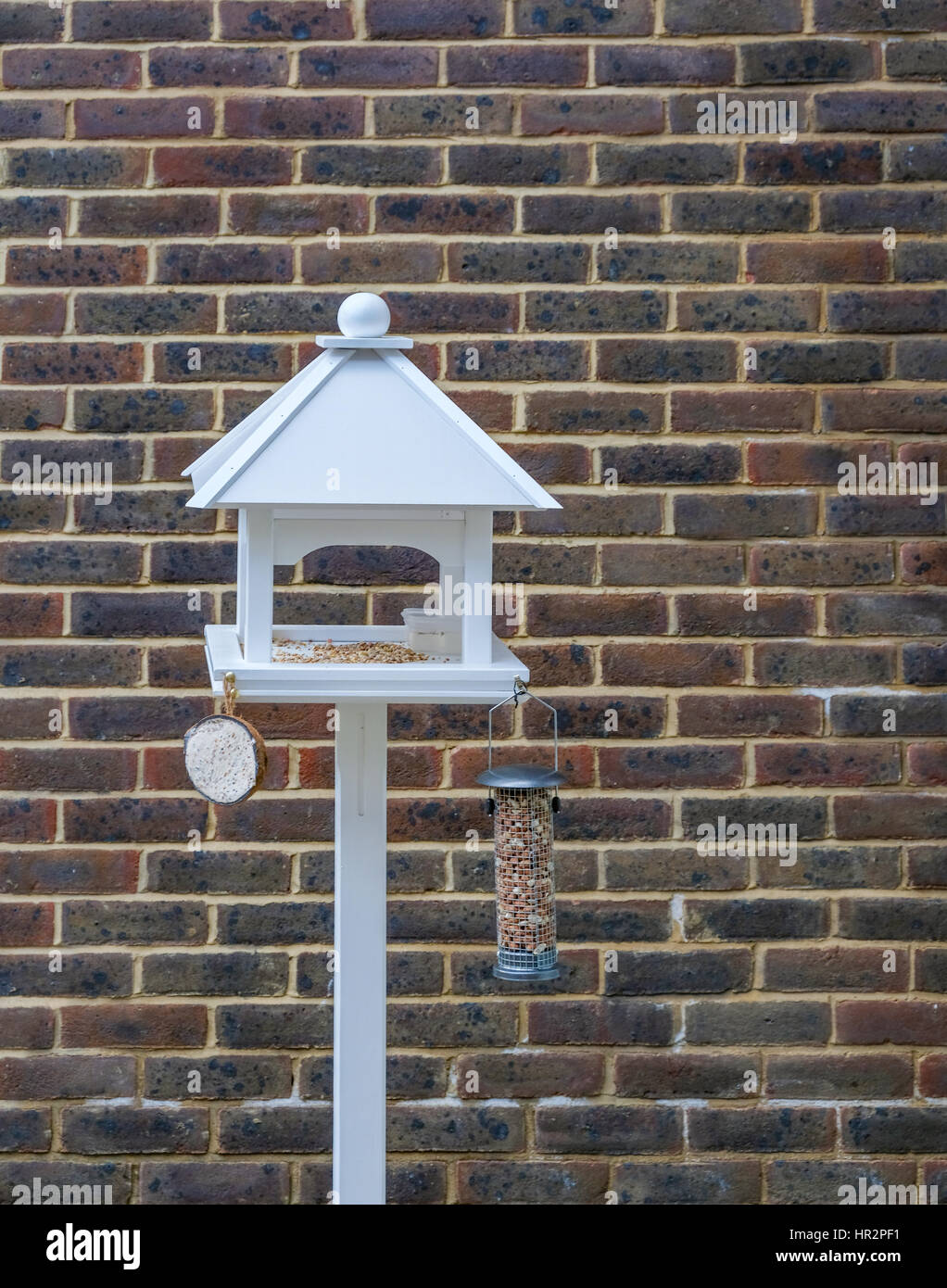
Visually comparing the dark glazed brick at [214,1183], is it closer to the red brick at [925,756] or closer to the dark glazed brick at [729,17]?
the red brick at [925,756]

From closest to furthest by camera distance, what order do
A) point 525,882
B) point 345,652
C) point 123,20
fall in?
1. point 345,652
2. point 525,882
3. point 123,20

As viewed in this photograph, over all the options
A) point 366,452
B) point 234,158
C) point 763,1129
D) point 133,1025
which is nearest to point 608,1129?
point 763,1129

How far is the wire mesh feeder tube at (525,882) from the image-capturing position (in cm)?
174

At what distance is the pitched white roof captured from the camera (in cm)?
152

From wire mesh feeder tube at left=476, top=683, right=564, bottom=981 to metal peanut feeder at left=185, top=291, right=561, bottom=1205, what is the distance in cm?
16

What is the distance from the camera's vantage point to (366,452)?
154 centimetres

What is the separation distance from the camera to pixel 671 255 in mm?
2408

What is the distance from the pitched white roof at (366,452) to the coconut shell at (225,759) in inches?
9.9

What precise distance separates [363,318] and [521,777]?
0.56 meters

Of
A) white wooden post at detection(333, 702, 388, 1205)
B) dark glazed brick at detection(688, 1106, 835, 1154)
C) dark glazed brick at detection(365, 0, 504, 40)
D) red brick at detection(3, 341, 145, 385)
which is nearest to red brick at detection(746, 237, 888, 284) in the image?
dark glazed brick at detection(365, 0, 504, 40)

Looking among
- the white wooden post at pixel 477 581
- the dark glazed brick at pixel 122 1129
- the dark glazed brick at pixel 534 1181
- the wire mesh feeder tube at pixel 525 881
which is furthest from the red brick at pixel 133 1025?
the white wooden post at pixel 477 581

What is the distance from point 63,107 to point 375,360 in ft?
3.73

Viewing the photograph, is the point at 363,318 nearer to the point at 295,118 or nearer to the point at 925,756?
the point at 295,118

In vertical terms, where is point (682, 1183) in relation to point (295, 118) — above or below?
below
